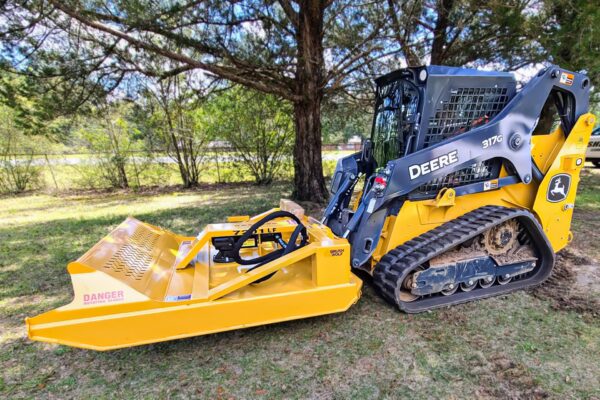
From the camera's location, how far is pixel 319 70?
659 cm

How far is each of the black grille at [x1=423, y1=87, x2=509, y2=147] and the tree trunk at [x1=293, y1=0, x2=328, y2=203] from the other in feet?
11.6

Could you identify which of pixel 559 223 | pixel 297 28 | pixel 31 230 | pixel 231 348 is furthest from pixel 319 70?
pixel 31 230

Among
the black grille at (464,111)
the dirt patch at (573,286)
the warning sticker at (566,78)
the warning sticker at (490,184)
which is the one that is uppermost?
the warning sticker at (566,78)

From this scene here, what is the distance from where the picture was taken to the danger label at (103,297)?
2150mm

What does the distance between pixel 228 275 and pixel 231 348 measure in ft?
2.02

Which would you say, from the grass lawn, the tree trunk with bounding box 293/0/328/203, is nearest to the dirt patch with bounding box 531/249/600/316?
the grass lawn

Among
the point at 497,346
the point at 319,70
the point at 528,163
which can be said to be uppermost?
the point at 319,70

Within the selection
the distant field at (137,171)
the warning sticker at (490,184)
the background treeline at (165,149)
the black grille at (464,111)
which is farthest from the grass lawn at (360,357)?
the distant field at (137,171)

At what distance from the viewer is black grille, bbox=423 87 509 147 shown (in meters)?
3.08

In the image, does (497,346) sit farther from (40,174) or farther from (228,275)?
(40,174)

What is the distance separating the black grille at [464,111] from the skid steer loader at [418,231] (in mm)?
11

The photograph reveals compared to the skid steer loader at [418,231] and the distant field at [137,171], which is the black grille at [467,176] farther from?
the distant field at [137,171]

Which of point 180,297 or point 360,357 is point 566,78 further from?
point 180,297

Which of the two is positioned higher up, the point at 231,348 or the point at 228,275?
the point at 228,275
